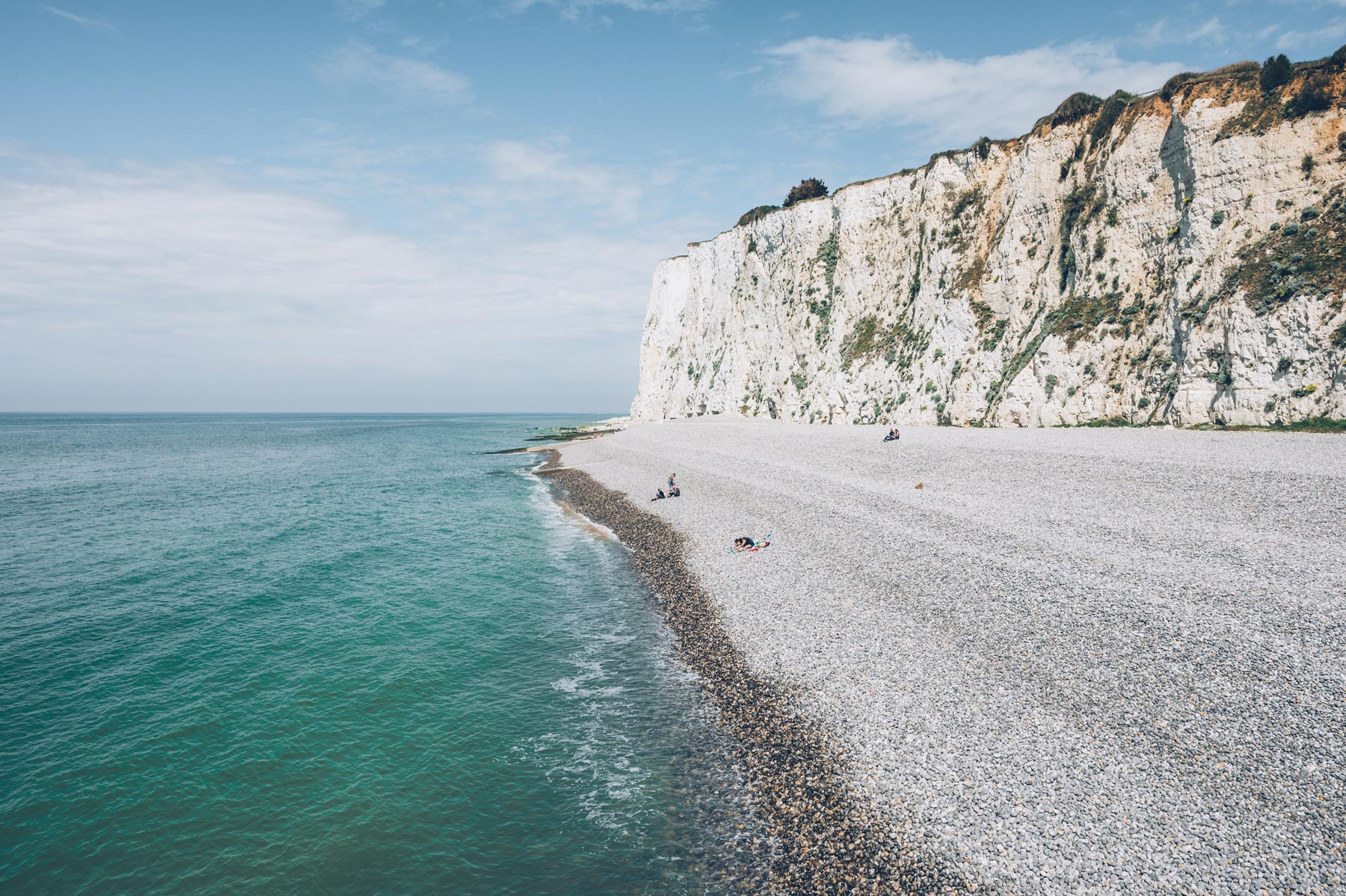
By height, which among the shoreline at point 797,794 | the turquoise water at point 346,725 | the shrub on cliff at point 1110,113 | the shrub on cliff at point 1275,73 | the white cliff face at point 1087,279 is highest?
the shrub on cliff at point 1110,113

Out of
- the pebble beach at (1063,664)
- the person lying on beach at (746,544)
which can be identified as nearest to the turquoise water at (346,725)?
the pebble beach at (1063,664)

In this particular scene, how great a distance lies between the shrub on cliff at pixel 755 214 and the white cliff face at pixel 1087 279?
645 centimetres

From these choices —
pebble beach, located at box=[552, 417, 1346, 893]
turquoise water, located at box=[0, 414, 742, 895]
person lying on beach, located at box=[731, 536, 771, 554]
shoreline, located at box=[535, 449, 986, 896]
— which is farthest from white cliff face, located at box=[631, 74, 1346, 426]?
turquoise water, located at box=[0, 414, 742, 895]

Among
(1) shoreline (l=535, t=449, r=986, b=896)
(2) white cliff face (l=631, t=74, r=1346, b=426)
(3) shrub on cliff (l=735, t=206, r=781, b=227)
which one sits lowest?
(1) shoreline (l=535, t=449, r=986, b=896)

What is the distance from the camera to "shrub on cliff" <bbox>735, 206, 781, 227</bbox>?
77.9 m

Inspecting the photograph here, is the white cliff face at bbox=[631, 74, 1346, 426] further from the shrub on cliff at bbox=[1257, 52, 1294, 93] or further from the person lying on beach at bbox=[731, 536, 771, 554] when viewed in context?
the person lying on beach at bbox=[731, 536, 771, 554]

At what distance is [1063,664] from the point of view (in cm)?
1202

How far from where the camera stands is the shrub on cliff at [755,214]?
7788cm

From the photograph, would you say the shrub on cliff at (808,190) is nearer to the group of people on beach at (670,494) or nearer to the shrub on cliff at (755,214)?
the shrub on cliff at (755,214)

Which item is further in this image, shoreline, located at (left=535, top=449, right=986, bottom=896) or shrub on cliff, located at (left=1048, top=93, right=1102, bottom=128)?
shrub on cliff, located at (left=1048, top=93, right=1102, bottom=128)

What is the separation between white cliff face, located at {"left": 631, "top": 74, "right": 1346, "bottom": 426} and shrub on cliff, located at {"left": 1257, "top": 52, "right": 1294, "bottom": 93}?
0.57 m

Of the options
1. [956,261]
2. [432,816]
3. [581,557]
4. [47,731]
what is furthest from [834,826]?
[956,261]

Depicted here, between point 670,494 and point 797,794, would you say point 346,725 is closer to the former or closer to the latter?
point 797,794

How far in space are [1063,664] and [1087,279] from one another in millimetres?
35404
